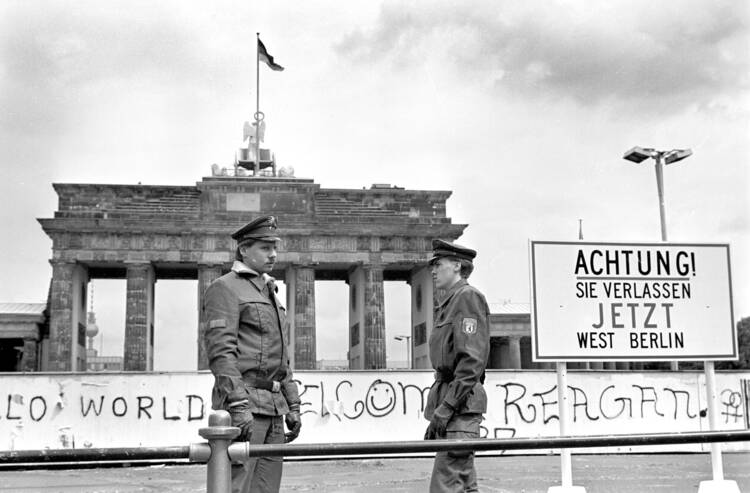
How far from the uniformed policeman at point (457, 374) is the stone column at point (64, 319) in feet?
145

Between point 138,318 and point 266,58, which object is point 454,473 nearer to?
point 138,318

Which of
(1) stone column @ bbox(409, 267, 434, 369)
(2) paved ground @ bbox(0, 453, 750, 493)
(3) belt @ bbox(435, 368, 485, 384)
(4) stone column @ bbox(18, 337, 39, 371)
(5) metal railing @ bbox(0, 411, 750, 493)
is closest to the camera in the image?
(5) metal railing @ bbox(0, 411, 750, 493)

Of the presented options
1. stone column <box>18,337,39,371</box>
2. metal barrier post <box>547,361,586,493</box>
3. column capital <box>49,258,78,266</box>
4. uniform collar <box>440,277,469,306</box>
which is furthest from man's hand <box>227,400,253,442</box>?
stone column <box>18,337,39,371</box>

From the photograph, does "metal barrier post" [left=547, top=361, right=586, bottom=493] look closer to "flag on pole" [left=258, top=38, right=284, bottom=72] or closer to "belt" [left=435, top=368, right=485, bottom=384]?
"belt" [left=435, top=368, right=485, bottom=384]

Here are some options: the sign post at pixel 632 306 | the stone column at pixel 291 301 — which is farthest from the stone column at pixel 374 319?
the sign post at pixel 632 306

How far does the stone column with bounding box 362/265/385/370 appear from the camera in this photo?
49.7 meters

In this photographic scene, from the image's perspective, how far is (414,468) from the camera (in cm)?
1330

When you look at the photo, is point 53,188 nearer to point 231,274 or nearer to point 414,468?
point 414,468

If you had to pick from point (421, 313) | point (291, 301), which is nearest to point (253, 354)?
point (291, 301)

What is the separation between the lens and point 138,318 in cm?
4969

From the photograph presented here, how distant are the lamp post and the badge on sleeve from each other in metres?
19.4

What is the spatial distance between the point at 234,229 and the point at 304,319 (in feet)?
19.1

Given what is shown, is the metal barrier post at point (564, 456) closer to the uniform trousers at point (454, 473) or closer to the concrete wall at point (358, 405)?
the uniform trousers at point (454, 473)

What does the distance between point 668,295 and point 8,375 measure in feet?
33.9
